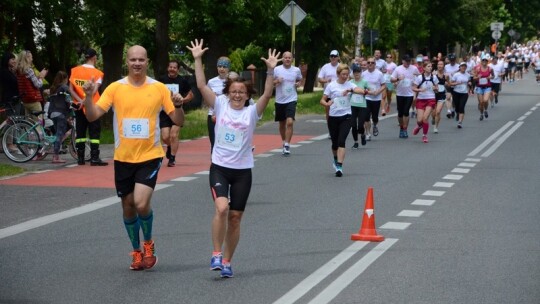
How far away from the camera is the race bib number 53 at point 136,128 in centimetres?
981

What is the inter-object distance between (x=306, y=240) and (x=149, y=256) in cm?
209

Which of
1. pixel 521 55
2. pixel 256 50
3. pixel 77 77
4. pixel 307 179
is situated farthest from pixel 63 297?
pixel 521 55

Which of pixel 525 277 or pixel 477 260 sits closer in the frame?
pixel 525 277

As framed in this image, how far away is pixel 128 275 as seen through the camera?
9539mm

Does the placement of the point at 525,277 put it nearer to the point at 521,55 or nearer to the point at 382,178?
the point at 382,178

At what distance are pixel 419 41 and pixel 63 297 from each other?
6163 centimetres

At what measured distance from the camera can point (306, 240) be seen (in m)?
11.5

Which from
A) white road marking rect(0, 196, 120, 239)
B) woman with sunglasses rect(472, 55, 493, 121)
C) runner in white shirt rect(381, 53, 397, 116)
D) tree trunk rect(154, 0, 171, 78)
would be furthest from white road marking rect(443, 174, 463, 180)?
woman with sunglasses rect(472, 55, 493, 121)

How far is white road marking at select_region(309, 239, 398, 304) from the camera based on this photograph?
28.4 ft

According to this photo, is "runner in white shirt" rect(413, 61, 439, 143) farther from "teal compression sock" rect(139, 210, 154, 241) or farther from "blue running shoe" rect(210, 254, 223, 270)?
"blue running shoe" rect(210, 254, 223, 270)

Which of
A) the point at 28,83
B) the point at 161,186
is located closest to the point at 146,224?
the point at 161,186

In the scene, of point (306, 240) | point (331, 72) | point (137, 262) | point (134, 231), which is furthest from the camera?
point (331, 72)

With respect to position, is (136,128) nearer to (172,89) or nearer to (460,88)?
(172,89)

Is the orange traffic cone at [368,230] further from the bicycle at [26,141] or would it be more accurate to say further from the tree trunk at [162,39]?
the tree trunk at [162,39]
